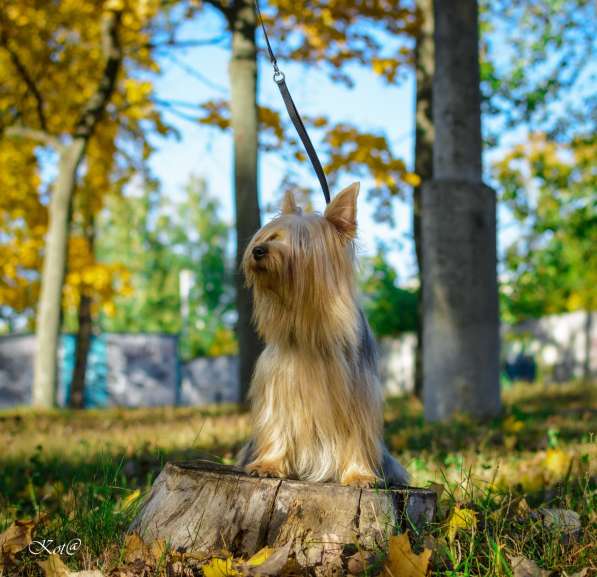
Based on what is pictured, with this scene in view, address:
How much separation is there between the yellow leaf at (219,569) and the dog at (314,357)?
0.74 meters

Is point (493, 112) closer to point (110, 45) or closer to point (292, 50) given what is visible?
point (292, 50)

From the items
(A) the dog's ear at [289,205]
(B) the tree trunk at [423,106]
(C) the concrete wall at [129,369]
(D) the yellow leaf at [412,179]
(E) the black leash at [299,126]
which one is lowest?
(C) the concrete wall at [129,369]

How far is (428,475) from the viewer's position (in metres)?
5.26

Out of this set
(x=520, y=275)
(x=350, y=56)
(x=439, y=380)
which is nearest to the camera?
(x=439, y=380)

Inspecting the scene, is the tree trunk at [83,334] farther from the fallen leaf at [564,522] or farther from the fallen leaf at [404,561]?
the fallen leaf at [404,561]

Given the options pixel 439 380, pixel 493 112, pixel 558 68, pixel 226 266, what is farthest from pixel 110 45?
pixel 226 266

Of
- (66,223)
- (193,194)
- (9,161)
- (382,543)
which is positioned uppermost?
(193,194)

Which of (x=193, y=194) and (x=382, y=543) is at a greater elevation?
(x=193, y=194)

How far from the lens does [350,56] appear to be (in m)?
13.2

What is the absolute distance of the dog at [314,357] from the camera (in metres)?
3.72

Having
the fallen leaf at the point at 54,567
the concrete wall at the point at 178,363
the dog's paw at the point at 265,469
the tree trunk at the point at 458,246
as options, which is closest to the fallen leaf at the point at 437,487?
the dog's paw at the point at 265,469

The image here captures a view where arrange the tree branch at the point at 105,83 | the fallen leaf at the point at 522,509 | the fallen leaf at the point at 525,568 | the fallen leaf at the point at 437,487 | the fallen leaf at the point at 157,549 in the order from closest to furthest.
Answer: the fallen leaf at the point at 525,568 → the fallen leaf at the point at 157,549 → the fallen leaf at the point at 522,509 → the fallen leaf at the point at 437,487 → the tree branch at the point at 105,83

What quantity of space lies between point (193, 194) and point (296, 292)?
2210 inches

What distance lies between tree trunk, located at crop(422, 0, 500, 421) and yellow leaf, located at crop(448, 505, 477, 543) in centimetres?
539
